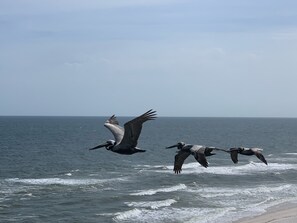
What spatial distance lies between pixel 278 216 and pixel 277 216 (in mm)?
74

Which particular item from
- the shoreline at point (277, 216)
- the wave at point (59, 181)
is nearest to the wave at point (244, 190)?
the shoreline at point (277, 216)

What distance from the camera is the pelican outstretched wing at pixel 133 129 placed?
13234 millimetres

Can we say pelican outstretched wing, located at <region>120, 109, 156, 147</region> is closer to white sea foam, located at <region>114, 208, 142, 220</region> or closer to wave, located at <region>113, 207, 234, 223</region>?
wave, located at <region>113, 207, 234, 223</region>

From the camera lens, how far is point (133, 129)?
43.8 ft

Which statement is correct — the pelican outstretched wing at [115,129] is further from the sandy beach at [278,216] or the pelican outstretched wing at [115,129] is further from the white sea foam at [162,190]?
the white sea foam at [162,190]

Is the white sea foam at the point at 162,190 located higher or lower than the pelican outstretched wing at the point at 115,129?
lower

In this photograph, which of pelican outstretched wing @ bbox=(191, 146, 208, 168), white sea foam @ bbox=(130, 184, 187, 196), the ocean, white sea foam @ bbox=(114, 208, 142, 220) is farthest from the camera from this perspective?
white sea foam @ bbox=(130, 184, 187, 196)

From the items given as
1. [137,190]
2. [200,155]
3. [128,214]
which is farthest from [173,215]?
[200,155]

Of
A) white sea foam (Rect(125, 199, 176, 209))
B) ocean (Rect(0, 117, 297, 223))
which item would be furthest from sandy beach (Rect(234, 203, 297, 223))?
white sea foam (Rect(125, 199, 176, 209))

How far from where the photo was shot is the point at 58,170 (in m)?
81.0

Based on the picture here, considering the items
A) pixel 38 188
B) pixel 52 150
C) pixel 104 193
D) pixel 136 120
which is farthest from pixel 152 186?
pixel 52 150

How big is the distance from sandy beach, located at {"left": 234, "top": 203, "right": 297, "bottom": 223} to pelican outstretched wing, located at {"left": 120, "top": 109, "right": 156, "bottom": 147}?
95.4 ft

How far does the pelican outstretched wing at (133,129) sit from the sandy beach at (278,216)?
95.4 feet

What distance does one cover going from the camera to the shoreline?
40.7 m
